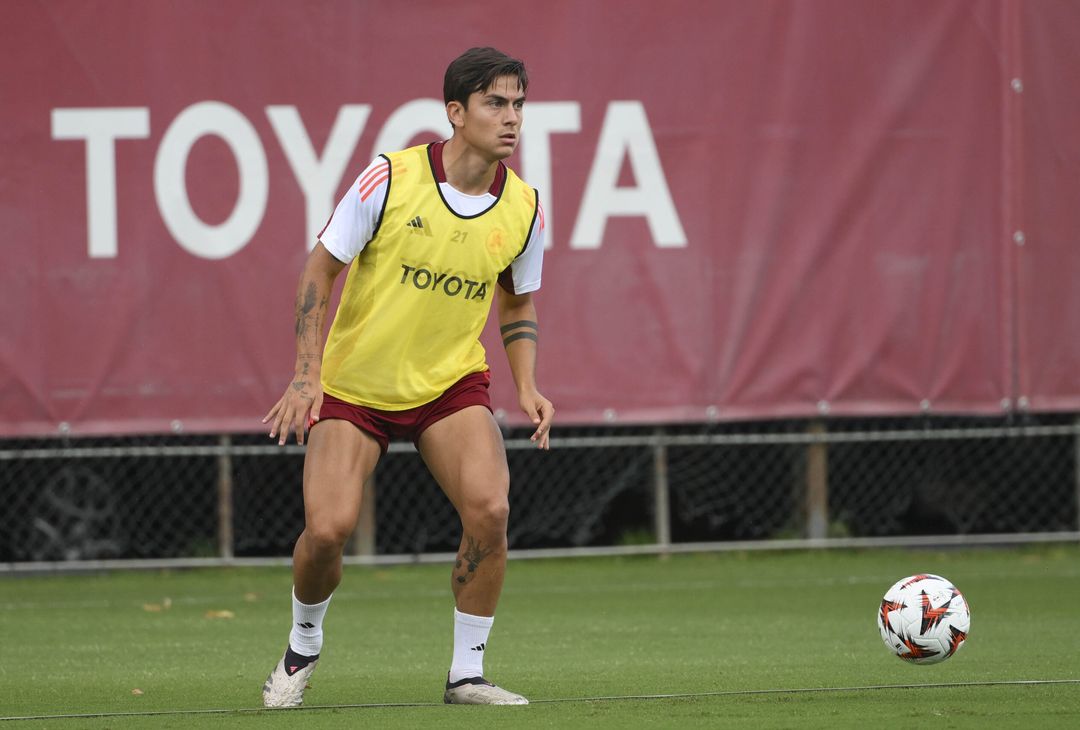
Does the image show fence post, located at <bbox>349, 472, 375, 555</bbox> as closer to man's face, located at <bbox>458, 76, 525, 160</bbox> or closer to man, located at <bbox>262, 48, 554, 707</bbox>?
man, located at <bbox>262, 48, 554, 707</bbox>

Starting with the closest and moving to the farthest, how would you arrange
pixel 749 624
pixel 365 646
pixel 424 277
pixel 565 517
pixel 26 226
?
pixel 424 277 → pixel 365 646 → pixel 749 624 → pixel 26 226 → pixel 565 517

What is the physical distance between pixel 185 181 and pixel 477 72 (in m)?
5.29

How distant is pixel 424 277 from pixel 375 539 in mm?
6331

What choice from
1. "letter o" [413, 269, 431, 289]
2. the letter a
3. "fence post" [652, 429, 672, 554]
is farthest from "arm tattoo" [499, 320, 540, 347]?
"fence post" [652, 429, 672, 554]

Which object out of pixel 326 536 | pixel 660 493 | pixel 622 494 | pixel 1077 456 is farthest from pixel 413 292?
pixel 1077 456

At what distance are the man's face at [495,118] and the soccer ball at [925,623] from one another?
6.86ft

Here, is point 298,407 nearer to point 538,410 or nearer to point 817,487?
point 538,410

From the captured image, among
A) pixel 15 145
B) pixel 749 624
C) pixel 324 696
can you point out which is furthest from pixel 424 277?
pixel 15 145

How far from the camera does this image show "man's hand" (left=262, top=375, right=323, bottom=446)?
527cm

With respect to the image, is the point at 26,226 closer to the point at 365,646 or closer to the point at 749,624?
the point at 365,646

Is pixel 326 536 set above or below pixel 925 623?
above

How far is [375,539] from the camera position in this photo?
460 inches

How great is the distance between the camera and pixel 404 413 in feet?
18.5

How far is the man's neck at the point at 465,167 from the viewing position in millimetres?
5602
